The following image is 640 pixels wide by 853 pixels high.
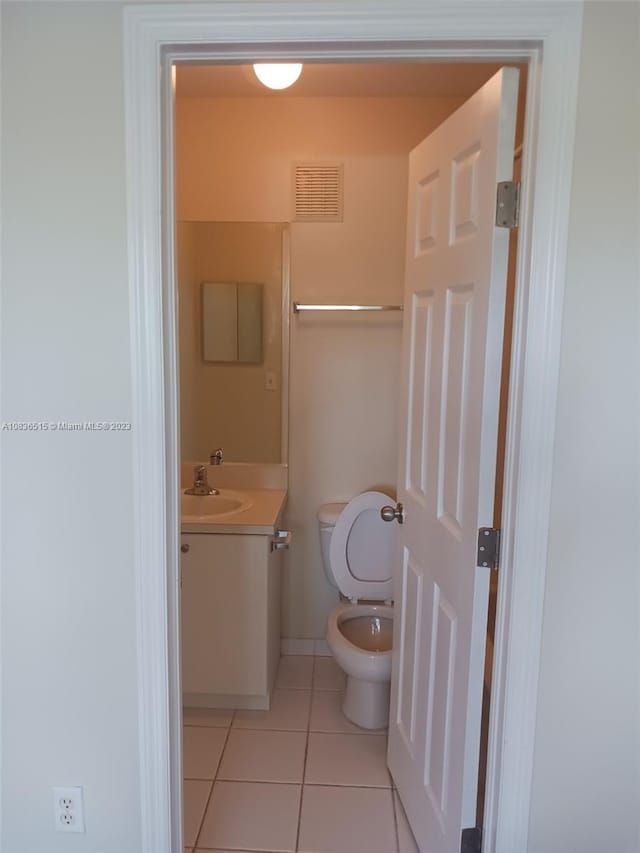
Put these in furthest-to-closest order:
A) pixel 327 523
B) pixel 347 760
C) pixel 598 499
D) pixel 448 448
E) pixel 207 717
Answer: pixel 327 523 → pixel 207 717 → pixel 347 760 → pixel 448 448 → pixel 598 499

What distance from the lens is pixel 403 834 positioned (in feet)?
6.17

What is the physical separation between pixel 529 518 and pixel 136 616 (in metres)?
0.86

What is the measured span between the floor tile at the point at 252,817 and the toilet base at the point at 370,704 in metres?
0.40

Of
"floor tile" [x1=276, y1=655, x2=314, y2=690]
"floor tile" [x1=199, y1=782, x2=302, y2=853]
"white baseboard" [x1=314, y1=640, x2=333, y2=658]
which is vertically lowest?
"floor tile" [x1=199, y1=782, x2=302, y2=853]

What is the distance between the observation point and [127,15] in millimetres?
1205

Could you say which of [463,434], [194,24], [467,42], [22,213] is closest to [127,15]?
[194,24]

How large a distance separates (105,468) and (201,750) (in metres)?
1.42

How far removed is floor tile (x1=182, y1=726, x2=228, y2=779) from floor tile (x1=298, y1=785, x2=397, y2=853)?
0.35 m

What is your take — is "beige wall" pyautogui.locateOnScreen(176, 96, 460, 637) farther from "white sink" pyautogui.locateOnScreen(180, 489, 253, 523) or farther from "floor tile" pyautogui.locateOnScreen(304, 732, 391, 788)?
"floor tile" pyautogui.locateOnScreen(304, 732, 391, 788)

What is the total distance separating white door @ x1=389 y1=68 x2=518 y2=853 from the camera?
1.36 metres

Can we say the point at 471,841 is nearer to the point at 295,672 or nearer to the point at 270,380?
the point at 295,672

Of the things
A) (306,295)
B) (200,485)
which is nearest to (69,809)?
(200,485)

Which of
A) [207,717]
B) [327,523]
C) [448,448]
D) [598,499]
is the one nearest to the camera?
[598,499]

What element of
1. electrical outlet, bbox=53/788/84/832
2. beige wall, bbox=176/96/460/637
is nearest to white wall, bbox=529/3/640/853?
electrical outlet, bbox=53/788/84/832
